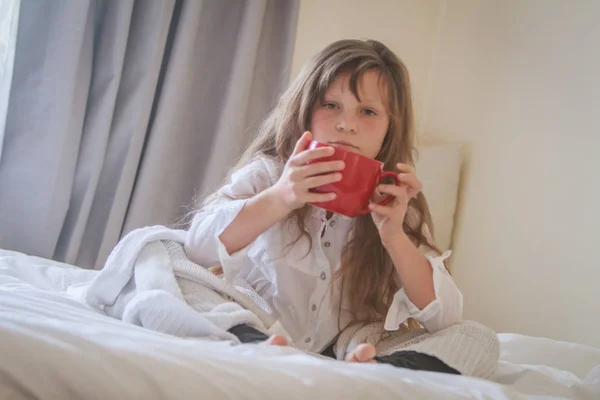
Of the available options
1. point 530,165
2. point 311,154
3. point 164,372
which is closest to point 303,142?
point 311,154

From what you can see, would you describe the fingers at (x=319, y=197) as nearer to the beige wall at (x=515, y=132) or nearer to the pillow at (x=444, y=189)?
the beige wall at (x=515, y=132)

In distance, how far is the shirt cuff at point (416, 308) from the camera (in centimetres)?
93

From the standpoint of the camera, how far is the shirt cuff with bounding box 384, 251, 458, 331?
36.7 inches

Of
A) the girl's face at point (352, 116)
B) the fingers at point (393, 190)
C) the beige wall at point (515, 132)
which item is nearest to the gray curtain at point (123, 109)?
the beige wall at point (515, 132)

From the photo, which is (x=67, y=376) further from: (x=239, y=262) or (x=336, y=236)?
(x=336, y=236)

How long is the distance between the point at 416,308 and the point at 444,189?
1.08m

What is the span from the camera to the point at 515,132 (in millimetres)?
1824

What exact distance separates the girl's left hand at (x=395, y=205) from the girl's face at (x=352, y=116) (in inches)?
6.7

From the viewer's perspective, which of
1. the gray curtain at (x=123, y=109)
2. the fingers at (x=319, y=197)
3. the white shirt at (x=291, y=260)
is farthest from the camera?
the gray curtain at (x=123, y=109)

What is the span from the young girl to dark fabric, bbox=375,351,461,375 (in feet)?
0.40

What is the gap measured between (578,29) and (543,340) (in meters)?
0.94

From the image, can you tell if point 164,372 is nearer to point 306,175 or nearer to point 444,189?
point 306,175

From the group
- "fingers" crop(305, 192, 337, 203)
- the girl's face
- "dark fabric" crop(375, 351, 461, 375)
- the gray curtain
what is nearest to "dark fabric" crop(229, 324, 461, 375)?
"dark fabric" crop(375, 351, 461, 375)

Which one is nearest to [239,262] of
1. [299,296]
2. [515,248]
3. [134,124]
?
[299,296]
